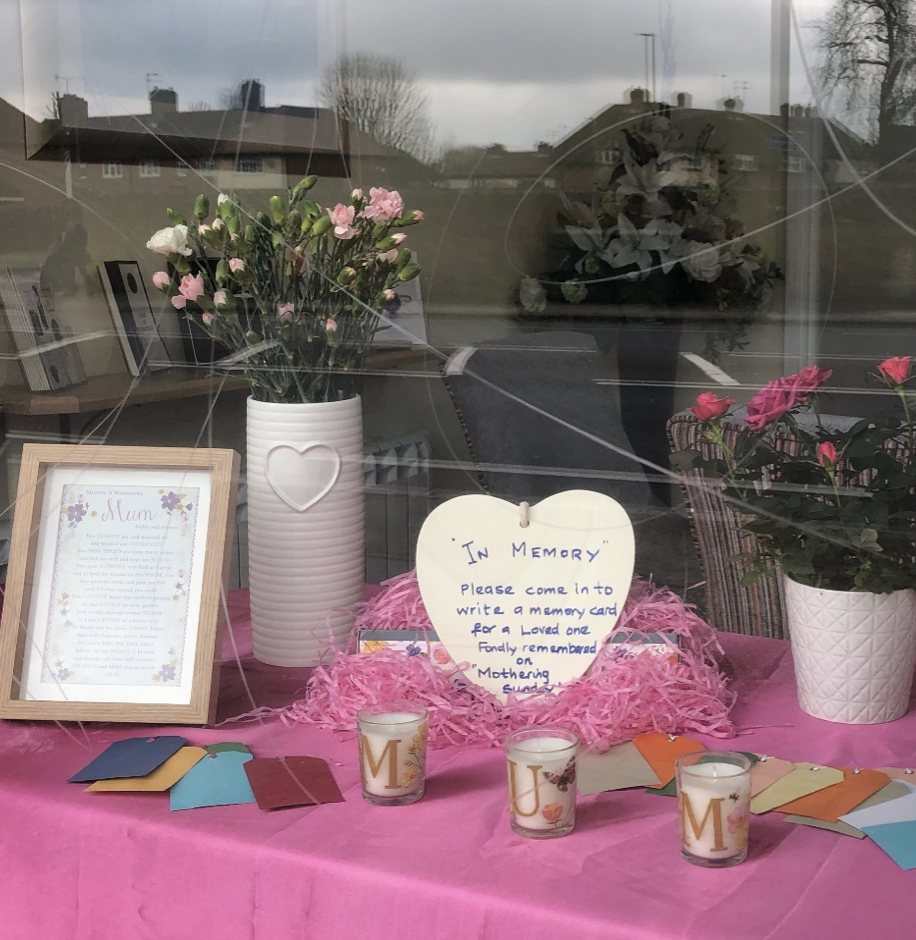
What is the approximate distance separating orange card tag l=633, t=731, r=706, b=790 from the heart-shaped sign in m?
0.32

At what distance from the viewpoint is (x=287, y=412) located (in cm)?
85

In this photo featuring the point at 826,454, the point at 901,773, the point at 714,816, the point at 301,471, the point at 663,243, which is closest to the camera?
the point at 714,816

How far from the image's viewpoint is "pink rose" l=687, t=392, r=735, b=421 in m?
0.84

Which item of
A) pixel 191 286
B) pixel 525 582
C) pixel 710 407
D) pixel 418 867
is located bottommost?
pixel 418 867

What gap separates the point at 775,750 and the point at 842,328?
37 centimetres

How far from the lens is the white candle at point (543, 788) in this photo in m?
0.59

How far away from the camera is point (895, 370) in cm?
82

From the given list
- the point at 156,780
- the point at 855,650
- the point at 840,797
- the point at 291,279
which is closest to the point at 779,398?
the point at 855,650

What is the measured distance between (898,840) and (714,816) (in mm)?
110

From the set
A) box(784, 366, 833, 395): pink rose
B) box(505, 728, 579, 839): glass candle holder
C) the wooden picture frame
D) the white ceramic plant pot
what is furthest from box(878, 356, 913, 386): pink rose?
the wooden picture frame

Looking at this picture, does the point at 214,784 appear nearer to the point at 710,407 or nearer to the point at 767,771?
the point at 767,771

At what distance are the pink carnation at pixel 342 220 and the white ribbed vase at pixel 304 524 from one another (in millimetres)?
136

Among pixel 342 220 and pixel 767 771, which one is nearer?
pixel 767 771

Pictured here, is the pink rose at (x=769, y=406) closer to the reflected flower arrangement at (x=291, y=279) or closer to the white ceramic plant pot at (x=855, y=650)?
the white ceramic plant pot at (x=855, y=650)
